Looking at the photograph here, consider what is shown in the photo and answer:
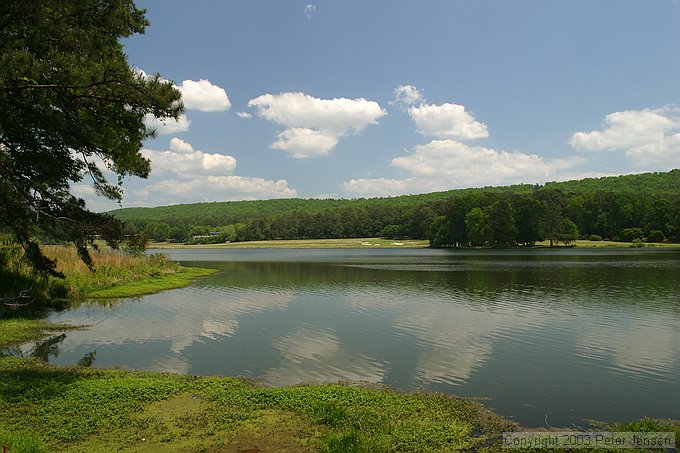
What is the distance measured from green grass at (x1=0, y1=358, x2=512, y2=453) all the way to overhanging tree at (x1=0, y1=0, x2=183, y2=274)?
548 cm

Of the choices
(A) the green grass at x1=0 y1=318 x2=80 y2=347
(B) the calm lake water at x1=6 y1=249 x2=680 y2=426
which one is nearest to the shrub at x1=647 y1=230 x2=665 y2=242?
(B) the calm lake water at x1=6 y1=249 x2=680 y2=426

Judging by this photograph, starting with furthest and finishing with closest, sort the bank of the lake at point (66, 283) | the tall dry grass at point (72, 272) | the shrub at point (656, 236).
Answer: the shrub at point (656, 236) → the tall dry grass at point (72, 272) → the bank of the lake at point (66, 283)

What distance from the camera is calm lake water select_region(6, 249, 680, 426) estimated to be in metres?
13.7

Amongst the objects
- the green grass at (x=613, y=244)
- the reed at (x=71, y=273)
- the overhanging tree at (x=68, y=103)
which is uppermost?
the overhanging tree at (x=68, y=103)

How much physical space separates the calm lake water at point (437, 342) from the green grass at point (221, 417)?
200cm

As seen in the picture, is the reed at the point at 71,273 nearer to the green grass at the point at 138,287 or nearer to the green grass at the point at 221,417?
the green grass at the point at 138,287

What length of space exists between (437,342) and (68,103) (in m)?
15.9

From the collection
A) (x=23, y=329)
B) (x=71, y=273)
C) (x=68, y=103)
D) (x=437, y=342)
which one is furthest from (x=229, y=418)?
(x=71, y=273)

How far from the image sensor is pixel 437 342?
64.7 feet

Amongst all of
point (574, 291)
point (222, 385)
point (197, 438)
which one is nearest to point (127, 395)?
point (222, 385)

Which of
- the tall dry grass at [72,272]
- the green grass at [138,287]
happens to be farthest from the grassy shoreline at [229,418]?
the green grass at [138,287]

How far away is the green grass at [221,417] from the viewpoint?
9219 mm

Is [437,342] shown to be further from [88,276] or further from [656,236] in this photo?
[656,236]

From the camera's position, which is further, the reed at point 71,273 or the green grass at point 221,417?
the reed at point 71,273
